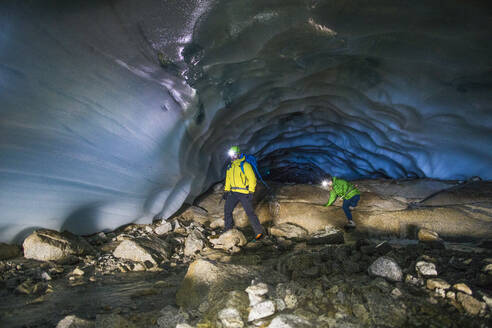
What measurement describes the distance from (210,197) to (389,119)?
493 centimetres

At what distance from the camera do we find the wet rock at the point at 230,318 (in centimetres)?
134

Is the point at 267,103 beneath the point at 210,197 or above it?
above

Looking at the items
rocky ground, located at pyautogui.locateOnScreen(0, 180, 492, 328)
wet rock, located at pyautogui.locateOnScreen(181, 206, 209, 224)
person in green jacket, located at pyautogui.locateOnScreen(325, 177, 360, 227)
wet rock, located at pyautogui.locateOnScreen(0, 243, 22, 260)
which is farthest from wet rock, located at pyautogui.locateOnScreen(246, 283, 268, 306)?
wet rock, located at pyautogui.locateOnScreen(181, 206, 209, 224)

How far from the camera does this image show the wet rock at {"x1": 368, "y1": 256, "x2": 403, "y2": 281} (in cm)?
180

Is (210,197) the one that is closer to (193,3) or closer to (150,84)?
(150,84)

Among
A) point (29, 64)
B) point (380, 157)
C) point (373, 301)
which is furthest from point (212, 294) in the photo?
point (380, 157)

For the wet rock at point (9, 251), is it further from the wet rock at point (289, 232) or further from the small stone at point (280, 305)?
the wet rock at point (289, 232)

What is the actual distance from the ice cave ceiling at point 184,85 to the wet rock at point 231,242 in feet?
5.02

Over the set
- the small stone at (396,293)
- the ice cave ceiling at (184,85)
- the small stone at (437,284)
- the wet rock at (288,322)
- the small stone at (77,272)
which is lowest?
the small stone at (77,272)

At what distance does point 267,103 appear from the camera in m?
5.51

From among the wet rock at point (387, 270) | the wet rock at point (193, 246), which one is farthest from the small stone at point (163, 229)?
the wet rock at point (387, 270)

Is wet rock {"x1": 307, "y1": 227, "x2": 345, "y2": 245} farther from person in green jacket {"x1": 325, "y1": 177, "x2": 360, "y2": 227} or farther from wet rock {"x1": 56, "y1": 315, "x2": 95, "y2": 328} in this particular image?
wet rock {"x1": 56, "y1": 315, "x2": 95, "y2": 328}

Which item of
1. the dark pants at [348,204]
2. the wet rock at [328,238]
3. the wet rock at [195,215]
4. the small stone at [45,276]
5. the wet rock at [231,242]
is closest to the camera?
the small stone at [45,276]

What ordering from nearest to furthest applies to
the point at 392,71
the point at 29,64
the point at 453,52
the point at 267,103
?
the point at 29,64
the point at 453,52
the point at 392,71
the point at 267,103
